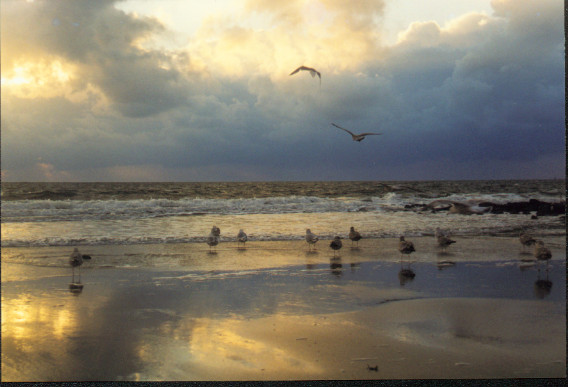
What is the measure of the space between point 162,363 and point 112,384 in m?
0.44

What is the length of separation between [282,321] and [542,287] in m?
4.30

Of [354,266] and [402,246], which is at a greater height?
[402,246]

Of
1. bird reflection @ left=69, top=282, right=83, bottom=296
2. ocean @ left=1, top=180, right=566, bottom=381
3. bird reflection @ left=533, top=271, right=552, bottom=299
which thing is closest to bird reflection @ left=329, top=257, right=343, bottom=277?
ocean @ left=1, top=180, right=566, bottom=381

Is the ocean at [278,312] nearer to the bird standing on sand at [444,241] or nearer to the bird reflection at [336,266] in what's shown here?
the bird reflection at [336,266]

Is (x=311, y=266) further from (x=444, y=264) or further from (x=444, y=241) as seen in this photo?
(x=444, y=241)

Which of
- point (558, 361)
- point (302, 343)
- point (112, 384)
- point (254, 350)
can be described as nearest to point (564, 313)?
point (558, 361)

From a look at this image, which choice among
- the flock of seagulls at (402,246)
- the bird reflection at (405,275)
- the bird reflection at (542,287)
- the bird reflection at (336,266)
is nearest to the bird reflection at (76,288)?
the flock of seagulls at (402,246)

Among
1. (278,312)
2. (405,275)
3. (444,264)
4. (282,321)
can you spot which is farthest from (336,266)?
(282,321)

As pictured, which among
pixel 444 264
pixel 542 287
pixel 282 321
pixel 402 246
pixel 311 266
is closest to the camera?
pixel 282 321

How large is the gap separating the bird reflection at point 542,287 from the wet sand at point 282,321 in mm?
16

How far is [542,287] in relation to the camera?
6.20 metres

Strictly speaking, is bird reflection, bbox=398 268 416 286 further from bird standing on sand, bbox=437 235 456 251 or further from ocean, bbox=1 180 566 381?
bird standing on sand, bbox=437 235 456 251

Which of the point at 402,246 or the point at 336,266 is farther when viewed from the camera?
the point at 402,246

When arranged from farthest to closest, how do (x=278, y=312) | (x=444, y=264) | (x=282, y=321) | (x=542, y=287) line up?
(x=444, y=264) < (x=542, y=287) < (x=278, y=312) < (x=282, y=321)
